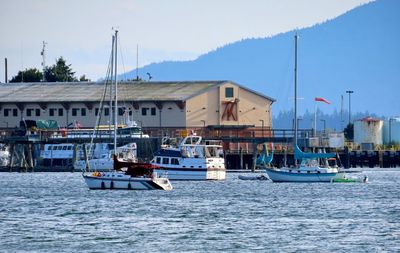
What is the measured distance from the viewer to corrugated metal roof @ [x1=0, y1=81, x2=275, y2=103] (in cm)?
16438

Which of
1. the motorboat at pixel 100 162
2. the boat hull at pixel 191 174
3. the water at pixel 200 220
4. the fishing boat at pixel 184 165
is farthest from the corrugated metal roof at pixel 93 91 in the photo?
the water at pixel 200 220

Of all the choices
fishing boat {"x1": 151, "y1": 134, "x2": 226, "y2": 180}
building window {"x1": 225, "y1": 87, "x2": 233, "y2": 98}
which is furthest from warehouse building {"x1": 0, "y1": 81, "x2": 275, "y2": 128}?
fishing boat {"x1": 151, "y1": 134, "x2": 226, "y2": 180}

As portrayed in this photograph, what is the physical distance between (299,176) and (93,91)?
2457 inches

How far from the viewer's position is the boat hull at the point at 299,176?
369ft

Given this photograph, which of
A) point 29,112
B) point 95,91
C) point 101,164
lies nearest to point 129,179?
point 101,164

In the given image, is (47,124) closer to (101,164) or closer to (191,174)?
(101,164)

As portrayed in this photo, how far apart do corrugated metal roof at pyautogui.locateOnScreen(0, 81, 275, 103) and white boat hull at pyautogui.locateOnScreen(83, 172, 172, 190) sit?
64.1m

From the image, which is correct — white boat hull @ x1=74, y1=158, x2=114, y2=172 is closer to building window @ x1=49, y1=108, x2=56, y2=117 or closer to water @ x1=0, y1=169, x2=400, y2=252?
building window @ x1=49, y1=108, x2=56, y2=117

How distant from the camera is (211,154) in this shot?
12456 cm

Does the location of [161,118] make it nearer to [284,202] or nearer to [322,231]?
[284,202]

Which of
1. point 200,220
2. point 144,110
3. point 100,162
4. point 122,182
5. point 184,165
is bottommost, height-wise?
point 200,220

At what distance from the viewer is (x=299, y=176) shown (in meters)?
113

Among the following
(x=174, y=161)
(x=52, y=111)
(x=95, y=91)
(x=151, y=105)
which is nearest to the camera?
(x=174, y=161)

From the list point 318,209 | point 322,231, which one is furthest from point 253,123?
point 322,231
